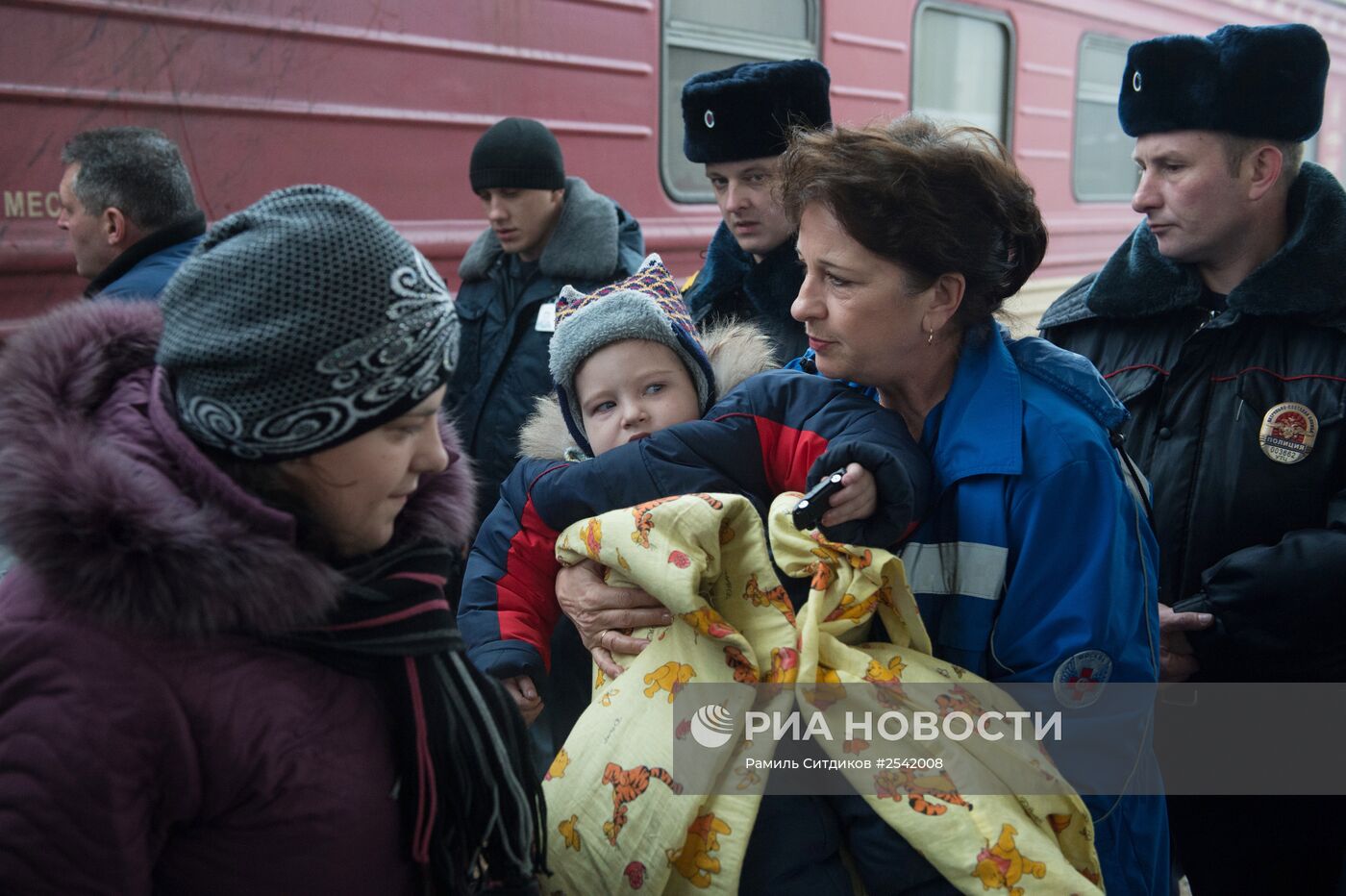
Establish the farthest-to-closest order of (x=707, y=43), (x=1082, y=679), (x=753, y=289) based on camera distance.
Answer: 1. (x=707, y=43)
2. (x=753, y=289)
3. (x=1082, y=679)

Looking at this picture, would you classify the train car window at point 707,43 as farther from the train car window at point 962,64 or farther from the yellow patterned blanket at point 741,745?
the yellow patterned blanket at point 741,745

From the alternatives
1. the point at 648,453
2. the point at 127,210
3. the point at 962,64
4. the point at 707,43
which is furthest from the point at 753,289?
the point at 962,64

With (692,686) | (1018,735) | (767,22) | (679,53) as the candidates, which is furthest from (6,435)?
(767,22)

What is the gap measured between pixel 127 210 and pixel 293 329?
2.44 metres

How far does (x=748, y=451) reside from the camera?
1700 millimetres

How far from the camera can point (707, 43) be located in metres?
4.54

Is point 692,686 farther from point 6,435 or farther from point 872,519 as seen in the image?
point 6,435

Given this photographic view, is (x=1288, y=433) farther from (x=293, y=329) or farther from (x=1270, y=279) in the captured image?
(x=293, y=329)

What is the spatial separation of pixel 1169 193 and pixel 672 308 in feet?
4.19

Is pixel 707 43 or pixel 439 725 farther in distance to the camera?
pixel 707 43

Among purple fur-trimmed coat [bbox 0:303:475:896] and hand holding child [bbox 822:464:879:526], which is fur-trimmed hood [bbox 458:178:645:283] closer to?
hand holding child [bbox 822:464:879:526]

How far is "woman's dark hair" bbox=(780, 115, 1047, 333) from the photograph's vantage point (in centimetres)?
169

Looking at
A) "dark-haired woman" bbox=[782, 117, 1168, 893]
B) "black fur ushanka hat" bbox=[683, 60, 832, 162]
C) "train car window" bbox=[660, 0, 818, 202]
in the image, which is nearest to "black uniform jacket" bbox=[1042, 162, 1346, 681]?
"dark-haired woman" bbox=[782, 117, 1168, 893]

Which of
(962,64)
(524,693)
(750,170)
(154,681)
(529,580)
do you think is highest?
(962,64)
